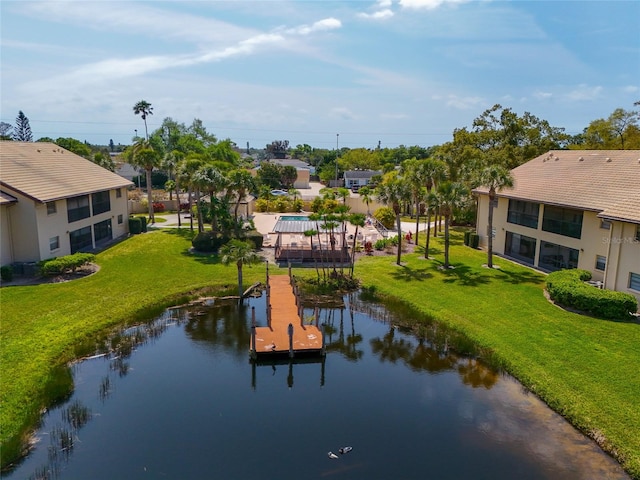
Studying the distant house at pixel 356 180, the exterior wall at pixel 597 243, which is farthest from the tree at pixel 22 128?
the exterior wall at pixel 597 243

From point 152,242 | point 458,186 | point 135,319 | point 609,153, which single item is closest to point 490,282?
point 458,186

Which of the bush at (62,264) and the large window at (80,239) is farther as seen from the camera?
the large window at (80,239)

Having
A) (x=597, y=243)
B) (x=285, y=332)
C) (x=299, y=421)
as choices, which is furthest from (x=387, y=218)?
(x=299, y=421)

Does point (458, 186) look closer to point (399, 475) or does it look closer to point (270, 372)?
point (270, 372)

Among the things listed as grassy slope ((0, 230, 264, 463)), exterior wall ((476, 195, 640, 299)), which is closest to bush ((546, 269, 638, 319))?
exterior wall ((476, 195, 640, 299))

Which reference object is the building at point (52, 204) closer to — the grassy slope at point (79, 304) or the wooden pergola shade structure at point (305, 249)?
the grassy slope at point (79, 304)

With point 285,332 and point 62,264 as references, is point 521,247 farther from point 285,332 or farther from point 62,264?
point 62,264

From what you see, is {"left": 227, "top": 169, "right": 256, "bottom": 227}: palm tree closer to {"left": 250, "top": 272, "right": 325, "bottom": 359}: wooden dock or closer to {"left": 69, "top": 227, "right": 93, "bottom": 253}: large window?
{"left": 69, "top": 227, "right": 93, "bottom": 253}: large window
